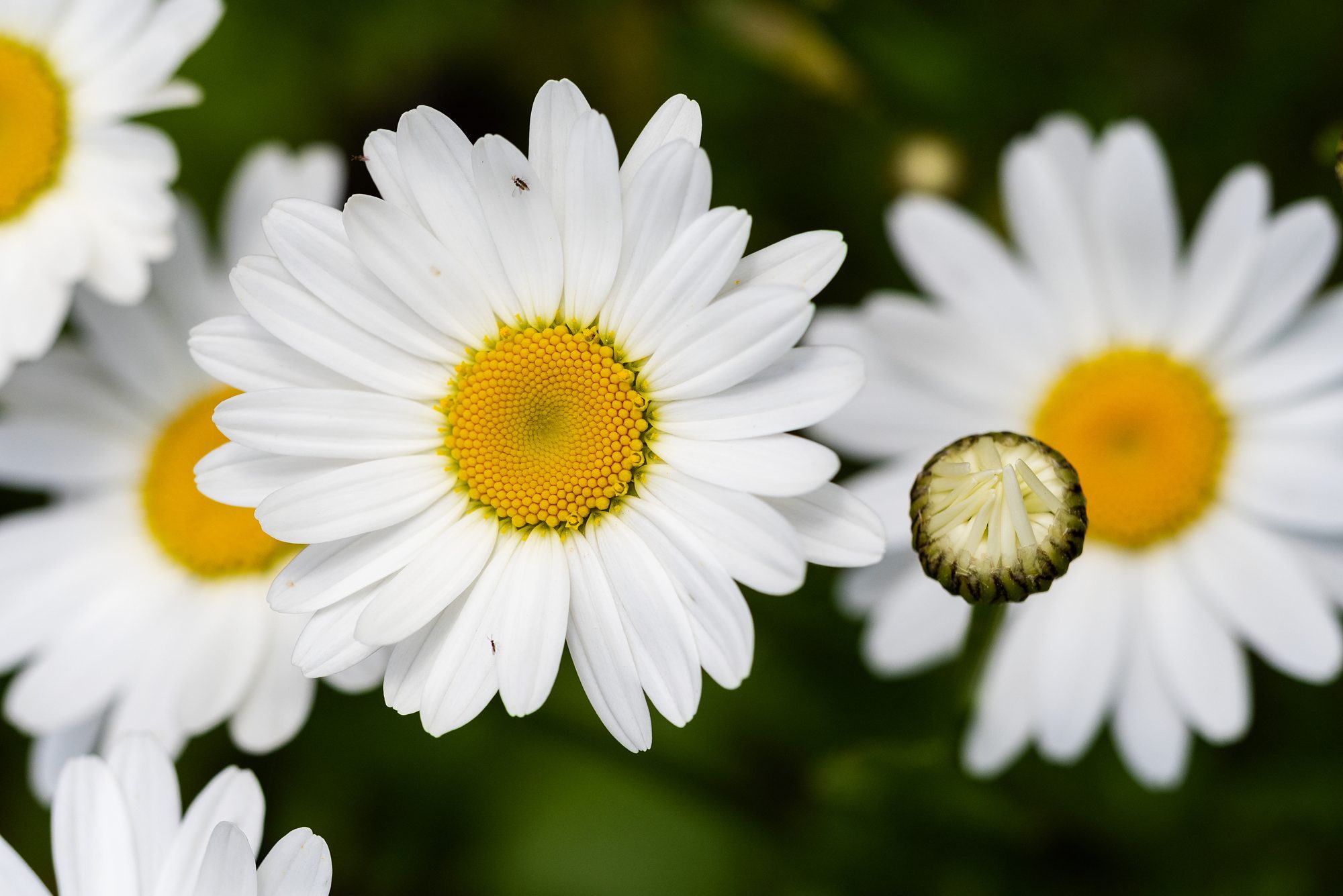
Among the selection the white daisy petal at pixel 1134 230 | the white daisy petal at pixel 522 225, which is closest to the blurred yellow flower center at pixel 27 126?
the white daisy petal at pixel 522 225

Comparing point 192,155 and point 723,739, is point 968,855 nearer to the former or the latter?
point 723,739

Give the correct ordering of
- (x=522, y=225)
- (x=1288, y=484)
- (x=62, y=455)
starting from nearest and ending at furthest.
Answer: (x=522, y=225) → (x=1288, y=484) → (x=62, y=455)

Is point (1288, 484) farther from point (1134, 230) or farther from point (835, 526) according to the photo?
point (835, 526)

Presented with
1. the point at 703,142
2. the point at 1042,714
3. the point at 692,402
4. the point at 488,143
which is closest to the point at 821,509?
the point at 692,402

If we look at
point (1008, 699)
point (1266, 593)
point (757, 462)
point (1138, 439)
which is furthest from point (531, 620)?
point (1266, 593)

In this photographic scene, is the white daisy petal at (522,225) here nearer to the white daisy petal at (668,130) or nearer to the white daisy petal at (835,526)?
the white daisy petal at (668,130)
